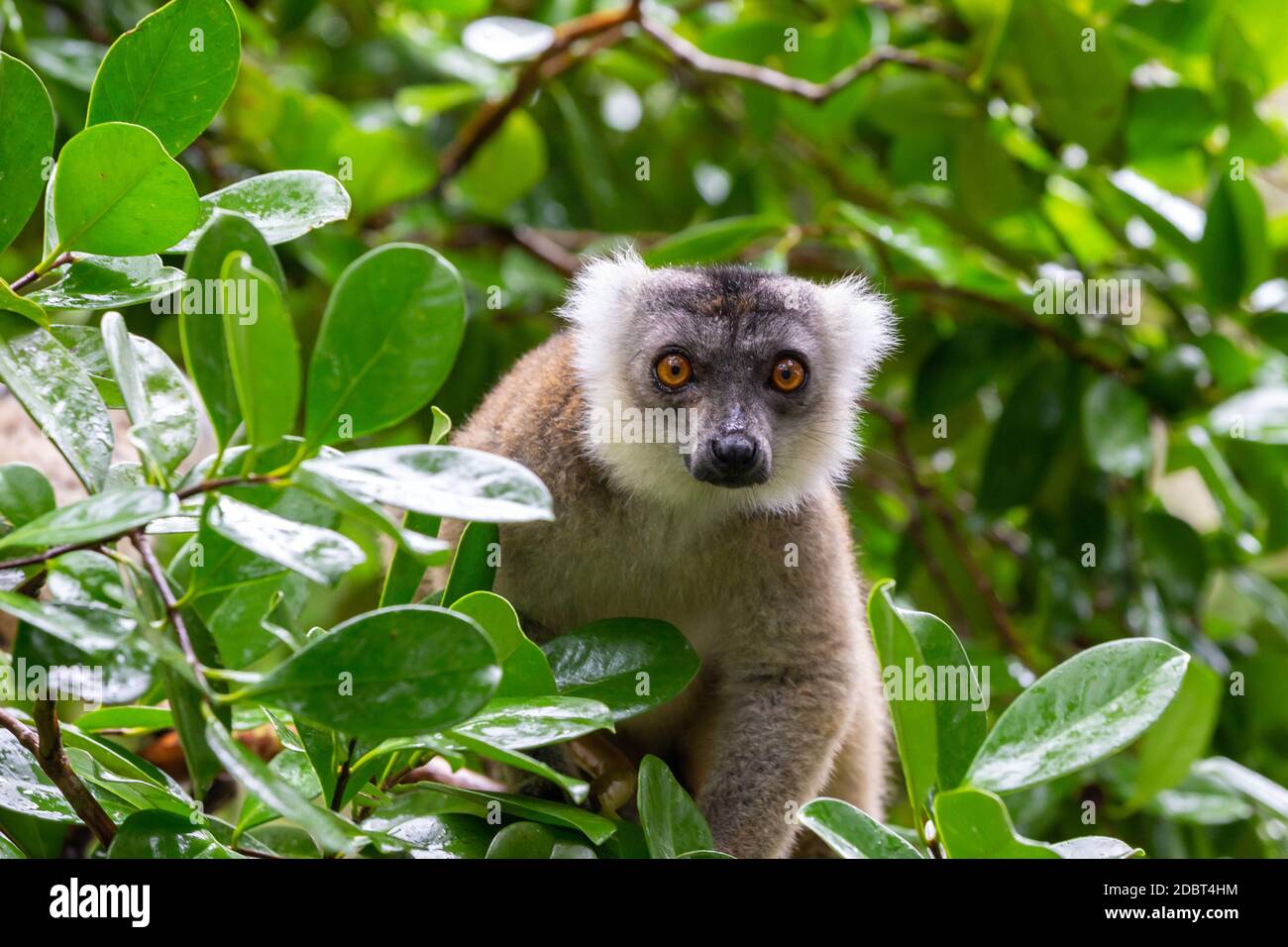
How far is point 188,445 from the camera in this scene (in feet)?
5.17

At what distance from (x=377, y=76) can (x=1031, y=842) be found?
512 centimetres

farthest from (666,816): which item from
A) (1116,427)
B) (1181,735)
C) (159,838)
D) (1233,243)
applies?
(1233,243)

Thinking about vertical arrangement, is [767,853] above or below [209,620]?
below

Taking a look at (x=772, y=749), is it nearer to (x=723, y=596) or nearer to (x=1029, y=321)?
(x=723, y=596)

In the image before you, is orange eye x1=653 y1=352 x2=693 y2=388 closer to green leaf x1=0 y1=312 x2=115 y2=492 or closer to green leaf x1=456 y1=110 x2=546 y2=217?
green leaf x1=0 y1=312 x2=115 y2=492

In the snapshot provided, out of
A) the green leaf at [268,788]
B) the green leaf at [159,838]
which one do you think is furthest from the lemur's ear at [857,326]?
the green leaf at [268,788]

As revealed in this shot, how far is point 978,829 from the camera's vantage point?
1.64 m

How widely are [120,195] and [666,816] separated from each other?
137cm

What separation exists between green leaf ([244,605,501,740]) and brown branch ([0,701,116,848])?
0.42 m

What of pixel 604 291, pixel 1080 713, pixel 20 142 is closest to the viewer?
pixel 1080 713

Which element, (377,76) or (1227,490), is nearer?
(1227,490)

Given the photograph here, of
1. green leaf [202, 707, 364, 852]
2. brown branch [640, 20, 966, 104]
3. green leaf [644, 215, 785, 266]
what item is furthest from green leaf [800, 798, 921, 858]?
brown branch [640, 20, 966, 104]
